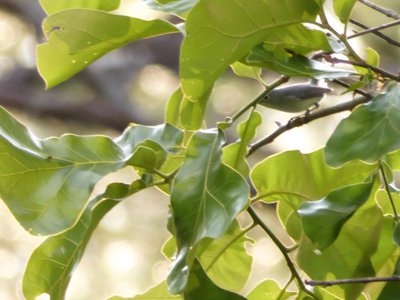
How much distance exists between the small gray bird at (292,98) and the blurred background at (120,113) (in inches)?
84.2

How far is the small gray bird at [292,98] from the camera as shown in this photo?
2.70 ft

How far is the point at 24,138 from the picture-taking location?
2.14 ft

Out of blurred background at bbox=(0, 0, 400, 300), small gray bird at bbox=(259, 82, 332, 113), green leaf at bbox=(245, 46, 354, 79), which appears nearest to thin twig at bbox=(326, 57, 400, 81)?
green leaf at bbox=(245, 46, 354, 79)

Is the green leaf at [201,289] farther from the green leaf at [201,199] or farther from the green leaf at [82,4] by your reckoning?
the green leaf at [82,4]

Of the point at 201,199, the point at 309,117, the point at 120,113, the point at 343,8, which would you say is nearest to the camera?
the point at 201,199

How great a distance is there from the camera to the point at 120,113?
332 centimetres

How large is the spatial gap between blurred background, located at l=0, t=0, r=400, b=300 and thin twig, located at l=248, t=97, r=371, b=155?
2153 millimetres

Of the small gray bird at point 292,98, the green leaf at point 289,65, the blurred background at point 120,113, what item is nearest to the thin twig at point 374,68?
the green leaf at point 289,65

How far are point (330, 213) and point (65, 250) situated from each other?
20 cm

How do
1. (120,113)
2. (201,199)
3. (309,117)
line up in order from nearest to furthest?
(201,199) < (309,117) < (120,113)

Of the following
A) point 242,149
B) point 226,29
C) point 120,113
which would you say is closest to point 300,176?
point 242,149

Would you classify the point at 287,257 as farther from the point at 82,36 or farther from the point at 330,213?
the point at 82,36

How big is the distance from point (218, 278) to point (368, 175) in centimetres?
15

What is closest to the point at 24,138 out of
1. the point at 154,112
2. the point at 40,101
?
the point at 40,101
